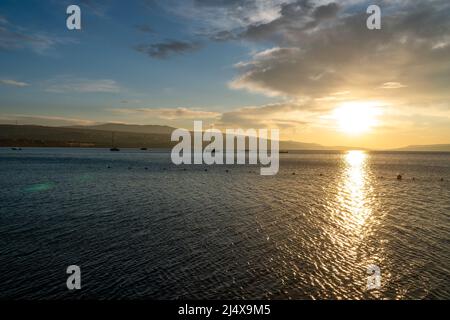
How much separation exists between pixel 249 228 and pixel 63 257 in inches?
642

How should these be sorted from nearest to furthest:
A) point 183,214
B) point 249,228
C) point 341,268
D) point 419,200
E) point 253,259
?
point 341,268
point 253,259
point 249,228
point 183,214
point 419,200

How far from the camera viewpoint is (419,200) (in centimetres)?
5003

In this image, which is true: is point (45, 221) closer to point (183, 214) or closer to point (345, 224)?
point (183, 214)

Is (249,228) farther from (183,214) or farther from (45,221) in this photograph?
(45,221)

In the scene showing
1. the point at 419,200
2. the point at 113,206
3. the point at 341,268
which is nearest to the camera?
the point at 341,268

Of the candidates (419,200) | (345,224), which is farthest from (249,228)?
(419,200)

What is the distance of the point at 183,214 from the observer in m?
36.4

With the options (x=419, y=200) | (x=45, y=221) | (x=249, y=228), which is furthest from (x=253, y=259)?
(x=419, y=200)

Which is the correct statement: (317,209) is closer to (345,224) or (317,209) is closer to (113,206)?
(345,224)
